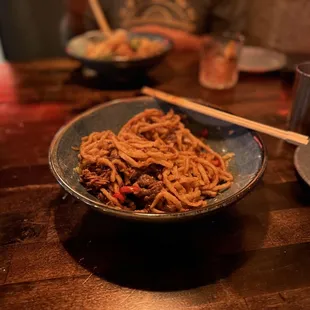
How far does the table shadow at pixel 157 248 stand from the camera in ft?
2.77

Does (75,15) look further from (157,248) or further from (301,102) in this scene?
(157,248)

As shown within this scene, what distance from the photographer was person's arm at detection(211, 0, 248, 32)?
323 cm

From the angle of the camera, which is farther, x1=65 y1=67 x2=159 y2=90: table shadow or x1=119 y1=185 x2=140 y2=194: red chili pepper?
x1=65 y1=67 x2=159 y2=90: table shadow

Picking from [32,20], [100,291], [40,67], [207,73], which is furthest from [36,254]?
[32,20]

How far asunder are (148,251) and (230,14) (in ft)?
9.62

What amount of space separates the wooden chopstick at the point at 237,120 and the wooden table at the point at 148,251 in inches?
6.6

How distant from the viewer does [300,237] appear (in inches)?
37.6

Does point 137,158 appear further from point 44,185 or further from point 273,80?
point 273,80

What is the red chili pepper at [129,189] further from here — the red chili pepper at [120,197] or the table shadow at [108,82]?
the table shadow at [108,82]

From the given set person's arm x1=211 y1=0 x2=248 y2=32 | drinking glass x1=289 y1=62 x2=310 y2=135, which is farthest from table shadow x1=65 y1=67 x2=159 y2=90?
person's arm x1=211 y1=0 x2=248 y2=32

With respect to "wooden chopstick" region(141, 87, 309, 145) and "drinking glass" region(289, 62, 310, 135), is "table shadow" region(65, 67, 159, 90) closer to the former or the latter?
"wooden chopstick" region(141, 87, 309, 145)

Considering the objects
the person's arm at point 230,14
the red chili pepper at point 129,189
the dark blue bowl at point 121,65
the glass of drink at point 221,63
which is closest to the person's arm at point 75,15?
the person's arm at point 230,14

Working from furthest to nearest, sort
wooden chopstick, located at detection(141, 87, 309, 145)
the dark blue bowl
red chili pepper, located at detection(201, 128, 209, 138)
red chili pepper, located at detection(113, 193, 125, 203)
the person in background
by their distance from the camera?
the person in background, the dark blue bowl, red chili pepper, located at detection(201, 128, 209, 138), wooden chopstick, located at detection(141, 87, 309, 145), red chili pepper, located at detection(113, 193, 125, 203)

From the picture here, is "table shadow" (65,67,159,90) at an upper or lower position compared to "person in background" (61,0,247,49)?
lower
